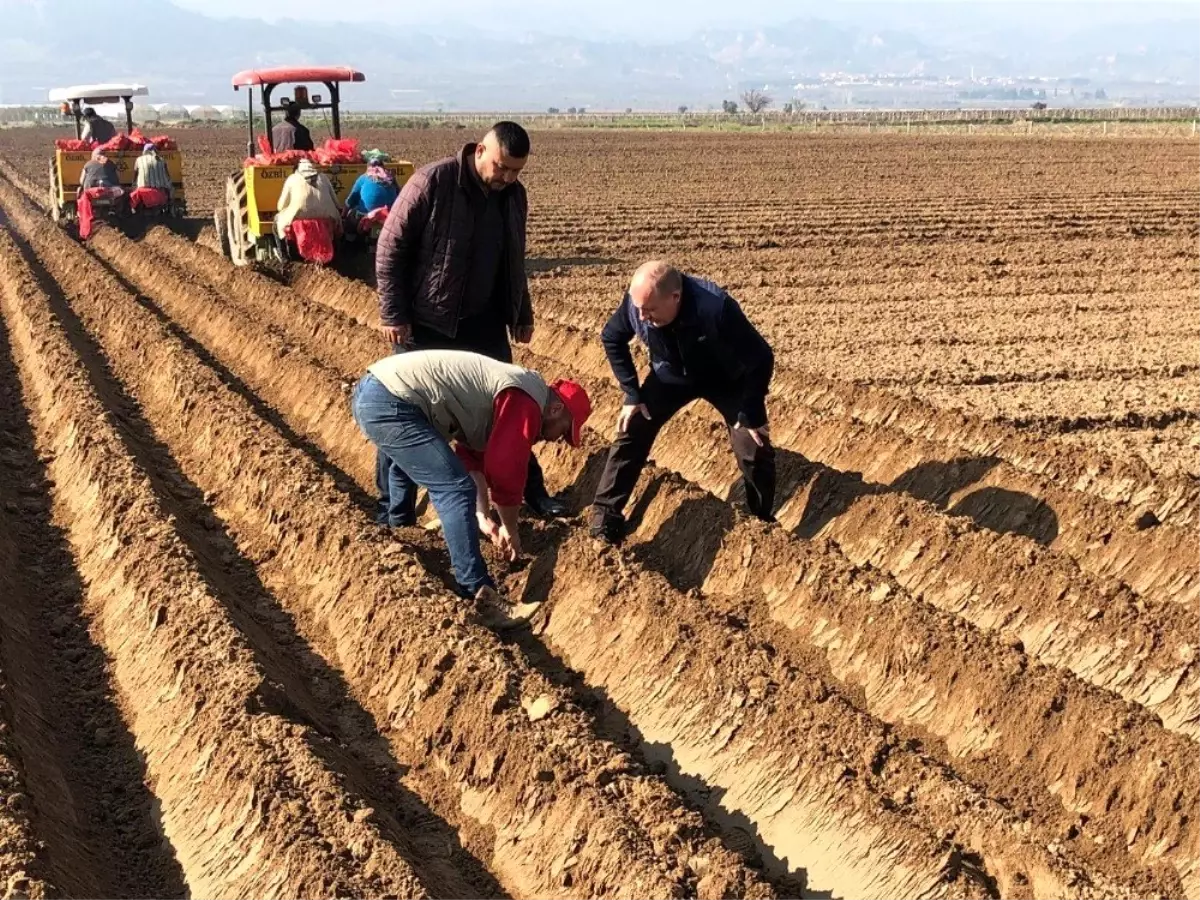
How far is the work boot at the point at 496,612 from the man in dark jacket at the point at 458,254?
3.21ft

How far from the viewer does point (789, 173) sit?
2878 cm

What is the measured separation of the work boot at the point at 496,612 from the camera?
213 inches

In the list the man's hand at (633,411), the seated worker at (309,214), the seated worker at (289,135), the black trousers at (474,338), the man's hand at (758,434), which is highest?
the seated worker at (289,135)

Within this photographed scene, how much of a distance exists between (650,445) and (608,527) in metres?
0.45

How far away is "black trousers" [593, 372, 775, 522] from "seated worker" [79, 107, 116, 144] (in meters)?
15.0

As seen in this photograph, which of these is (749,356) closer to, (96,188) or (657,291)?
(657,291)

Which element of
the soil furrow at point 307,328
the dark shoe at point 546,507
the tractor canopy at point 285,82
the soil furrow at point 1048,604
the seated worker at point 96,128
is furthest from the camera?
the seated worker at point 96,128

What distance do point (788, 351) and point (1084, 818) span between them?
258 inches

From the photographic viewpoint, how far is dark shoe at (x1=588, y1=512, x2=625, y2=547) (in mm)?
6164

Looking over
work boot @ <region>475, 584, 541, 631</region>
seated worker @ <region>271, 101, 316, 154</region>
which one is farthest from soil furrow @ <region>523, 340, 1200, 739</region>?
seated worker @ <region>271, 101, 316, 154</region>

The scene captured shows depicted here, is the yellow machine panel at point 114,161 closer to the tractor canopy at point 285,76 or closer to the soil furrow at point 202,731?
the tractor canopy at point 285,76

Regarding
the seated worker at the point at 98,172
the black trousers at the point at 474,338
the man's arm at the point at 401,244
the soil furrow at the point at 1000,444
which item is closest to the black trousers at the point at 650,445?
the black trousers at the point at 474,338

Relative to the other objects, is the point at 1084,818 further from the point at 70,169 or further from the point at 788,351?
the point at 70,169

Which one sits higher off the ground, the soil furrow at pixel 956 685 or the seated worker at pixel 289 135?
the seated worker at pixel 289 135
